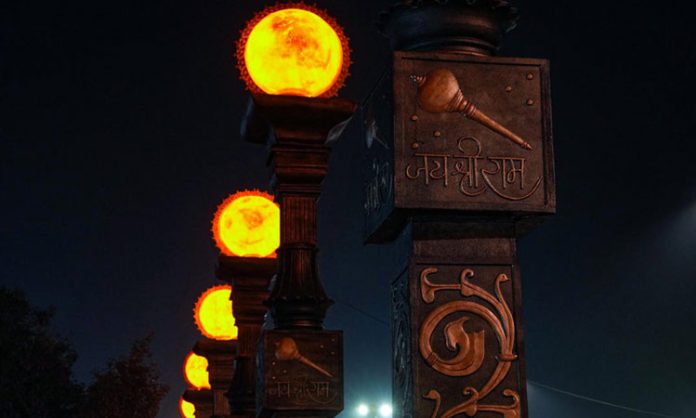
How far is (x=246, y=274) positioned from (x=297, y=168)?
3.23 metres

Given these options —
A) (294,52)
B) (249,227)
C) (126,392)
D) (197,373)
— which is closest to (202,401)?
(197,373)

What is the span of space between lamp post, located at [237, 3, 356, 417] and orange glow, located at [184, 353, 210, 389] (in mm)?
9983

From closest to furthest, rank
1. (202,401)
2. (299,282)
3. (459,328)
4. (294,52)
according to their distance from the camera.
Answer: (459,328) → (299,282) → (294,52) → (202,401)

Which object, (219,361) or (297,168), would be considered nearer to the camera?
(297,168)

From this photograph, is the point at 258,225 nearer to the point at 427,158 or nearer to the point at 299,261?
the point at 299,261

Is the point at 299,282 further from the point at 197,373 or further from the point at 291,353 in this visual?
the point at 197,373

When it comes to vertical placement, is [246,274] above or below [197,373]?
above

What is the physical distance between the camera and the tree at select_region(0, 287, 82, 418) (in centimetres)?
3241

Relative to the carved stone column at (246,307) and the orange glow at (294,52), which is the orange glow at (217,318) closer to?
the carved stone column at (246,307)

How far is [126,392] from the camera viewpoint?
106 feet

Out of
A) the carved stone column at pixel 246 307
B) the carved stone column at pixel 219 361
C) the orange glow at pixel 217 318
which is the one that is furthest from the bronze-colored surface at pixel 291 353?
the orange glow at pixel 217 318

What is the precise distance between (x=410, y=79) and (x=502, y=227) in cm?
63

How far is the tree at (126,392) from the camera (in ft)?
105

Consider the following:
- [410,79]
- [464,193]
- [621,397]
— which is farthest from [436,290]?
[621,397]
